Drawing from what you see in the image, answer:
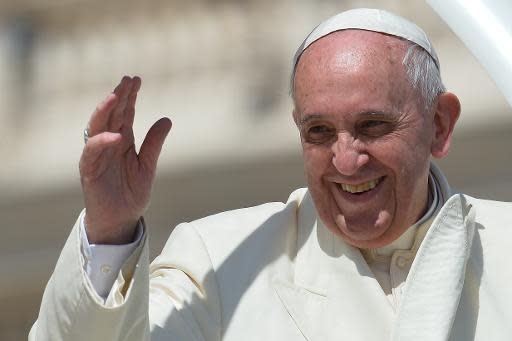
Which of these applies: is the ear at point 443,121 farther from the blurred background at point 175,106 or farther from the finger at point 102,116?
the blurred background at point 175,106

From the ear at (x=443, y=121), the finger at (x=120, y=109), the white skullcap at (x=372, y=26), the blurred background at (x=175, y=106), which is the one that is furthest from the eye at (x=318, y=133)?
the blurred background at (x=175, y=106)

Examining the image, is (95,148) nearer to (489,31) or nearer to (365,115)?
(365,115)

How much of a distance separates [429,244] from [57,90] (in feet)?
11.3

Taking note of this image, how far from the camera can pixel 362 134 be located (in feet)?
13.8

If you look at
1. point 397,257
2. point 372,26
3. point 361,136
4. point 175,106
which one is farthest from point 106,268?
point 175,106

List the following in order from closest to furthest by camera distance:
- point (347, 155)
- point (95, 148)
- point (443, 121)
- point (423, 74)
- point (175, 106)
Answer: point (95, 148), point (347, 155), point (423, 74), point (443, 121), point (175, 106)

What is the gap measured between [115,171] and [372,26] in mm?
924

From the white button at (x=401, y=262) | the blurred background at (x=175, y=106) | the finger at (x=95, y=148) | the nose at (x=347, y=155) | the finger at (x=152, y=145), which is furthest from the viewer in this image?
the blurred background at (x=175, y=106)

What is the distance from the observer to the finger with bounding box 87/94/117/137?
3787 mm

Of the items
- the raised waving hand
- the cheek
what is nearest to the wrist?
the raised waving hand

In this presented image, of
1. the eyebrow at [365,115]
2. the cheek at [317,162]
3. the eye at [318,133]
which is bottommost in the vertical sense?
the cheek at [317,162]

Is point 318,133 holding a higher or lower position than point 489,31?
lower

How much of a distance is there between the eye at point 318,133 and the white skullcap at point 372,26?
255mm

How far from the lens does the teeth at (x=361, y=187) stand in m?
4.20
